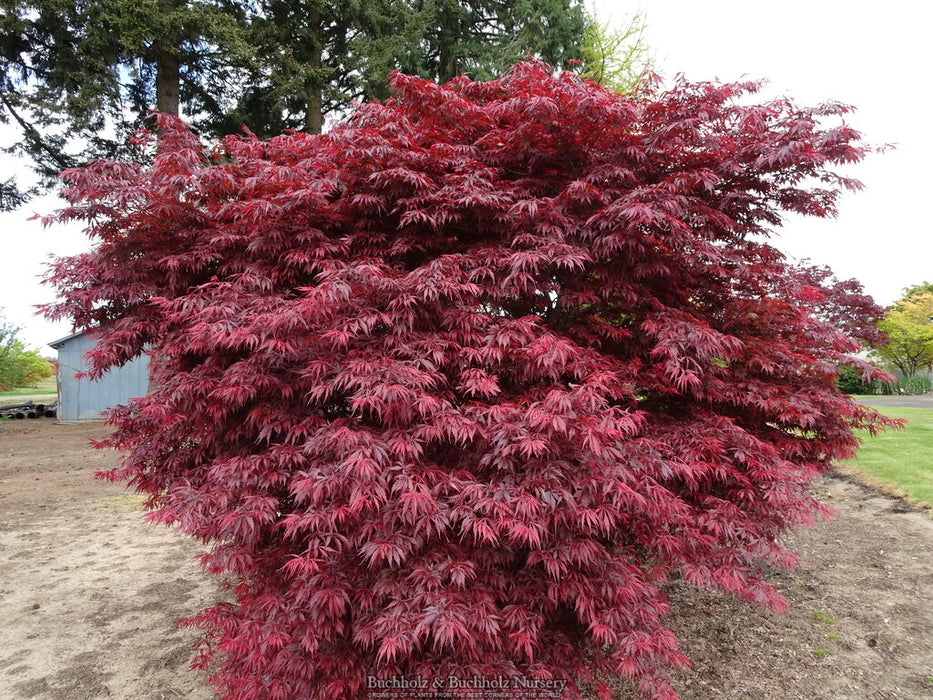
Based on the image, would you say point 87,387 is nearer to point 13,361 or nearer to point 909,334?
point 13,361

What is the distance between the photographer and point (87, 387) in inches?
635

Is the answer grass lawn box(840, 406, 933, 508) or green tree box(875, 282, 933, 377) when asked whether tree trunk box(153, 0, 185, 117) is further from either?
green tree box(875, 282, 933, 377)

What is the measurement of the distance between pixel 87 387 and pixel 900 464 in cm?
1954

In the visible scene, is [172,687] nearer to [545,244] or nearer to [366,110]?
[545,244]

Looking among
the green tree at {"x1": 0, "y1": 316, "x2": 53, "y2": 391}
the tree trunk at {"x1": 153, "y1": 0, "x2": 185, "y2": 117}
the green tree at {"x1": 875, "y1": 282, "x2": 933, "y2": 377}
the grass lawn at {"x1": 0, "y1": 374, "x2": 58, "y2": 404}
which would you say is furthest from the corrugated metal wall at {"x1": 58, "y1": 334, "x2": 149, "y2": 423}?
the green tree at {"x1": 875, "y1": 282, "x2": 933, "y2": 377}

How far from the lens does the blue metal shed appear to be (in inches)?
619

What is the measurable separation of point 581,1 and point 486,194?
15.3 metres

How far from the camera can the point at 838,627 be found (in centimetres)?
412

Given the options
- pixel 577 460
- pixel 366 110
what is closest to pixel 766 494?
pixel 577 460

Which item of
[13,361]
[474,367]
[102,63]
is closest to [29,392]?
[13,361]

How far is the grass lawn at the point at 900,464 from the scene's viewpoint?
7027 millimetres

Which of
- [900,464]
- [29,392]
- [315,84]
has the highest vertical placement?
[315,84]

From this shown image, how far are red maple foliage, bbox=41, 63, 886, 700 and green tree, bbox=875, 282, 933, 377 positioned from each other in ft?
77.3

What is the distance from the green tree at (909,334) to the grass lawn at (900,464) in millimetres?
14958
